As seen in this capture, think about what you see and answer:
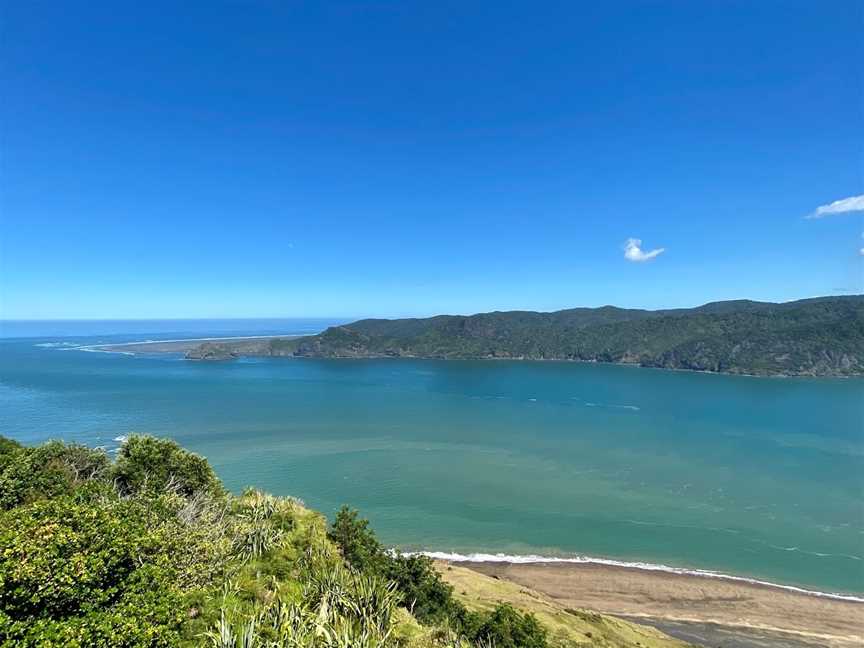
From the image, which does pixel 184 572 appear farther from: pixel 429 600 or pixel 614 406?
pixel 614 406

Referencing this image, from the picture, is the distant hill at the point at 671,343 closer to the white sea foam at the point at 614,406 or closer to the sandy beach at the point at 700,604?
the white sea foam at the point at 614,406

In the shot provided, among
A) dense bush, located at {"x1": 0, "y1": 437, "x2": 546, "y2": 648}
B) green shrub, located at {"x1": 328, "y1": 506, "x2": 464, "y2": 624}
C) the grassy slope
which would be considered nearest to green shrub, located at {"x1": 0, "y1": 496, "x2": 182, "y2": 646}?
dense bush, located at {"x1": 0, "y1": 437, "x2": 546, "y2": 648}

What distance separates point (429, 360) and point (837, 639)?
149 meters

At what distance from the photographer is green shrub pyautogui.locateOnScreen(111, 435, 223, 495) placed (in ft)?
72.3

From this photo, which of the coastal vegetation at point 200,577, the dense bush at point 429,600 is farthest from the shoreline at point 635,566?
the dense bush at point 429,600

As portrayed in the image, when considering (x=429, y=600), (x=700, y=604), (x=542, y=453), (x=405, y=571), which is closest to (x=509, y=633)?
(x=429, y=600)

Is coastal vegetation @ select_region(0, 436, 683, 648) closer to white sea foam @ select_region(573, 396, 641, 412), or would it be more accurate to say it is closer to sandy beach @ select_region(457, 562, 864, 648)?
sandy beach @ select_region(457, 562, 864, 648)

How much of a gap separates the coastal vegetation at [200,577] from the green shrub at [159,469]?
0.26 ft

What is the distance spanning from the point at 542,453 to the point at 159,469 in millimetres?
45151

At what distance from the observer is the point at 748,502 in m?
41.1

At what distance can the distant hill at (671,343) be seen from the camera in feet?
431

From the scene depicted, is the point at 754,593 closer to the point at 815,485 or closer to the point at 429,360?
the point at 815,485

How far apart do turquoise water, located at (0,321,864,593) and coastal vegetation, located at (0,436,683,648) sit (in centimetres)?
1392

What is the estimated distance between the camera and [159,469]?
74.4 ft
